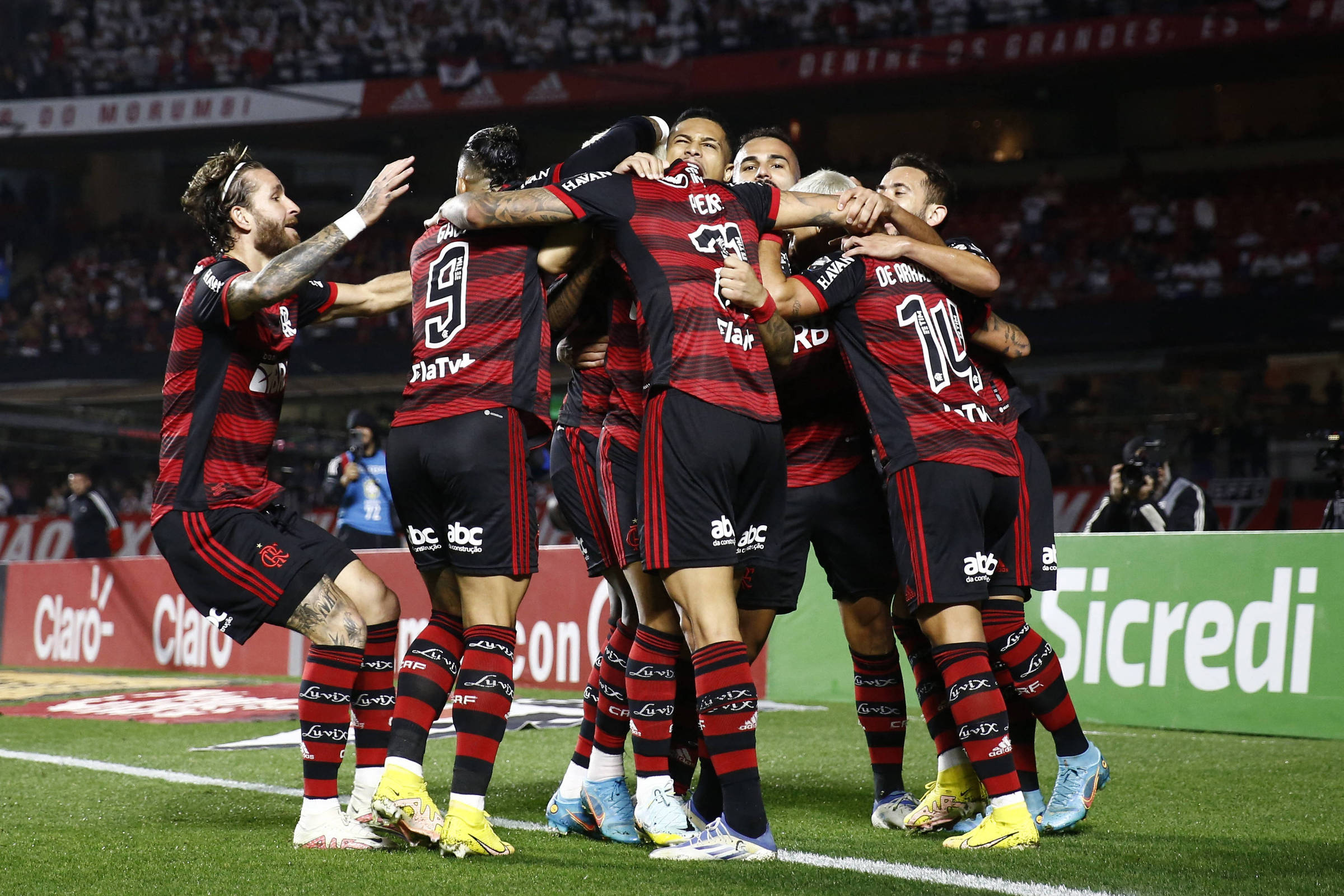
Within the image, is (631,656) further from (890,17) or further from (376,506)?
(890,17)

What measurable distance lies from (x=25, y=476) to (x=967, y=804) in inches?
892

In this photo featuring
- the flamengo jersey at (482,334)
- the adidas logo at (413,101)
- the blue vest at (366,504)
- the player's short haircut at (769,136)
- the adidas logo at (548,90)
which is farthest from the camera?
the adidas logo at (413,101)

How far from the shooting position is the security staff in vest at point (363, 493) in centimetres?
1211

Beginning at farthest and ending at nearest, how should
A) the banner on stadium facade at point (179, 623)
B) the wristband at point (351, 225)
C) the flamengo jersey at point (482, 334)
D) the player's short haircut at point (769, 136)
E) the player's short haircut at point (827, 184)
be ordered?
1. the banner on stadium facade at point (179, 623)
2. the player's short haircut at point (769, 136)
3. the player's short haircut at point (827, 184)
4. the wristband at point (351, 225)
5. the flamengo jersey at point (482, 334)

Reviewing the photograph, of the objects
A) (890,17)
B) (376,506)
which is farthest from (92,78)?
(376,506)

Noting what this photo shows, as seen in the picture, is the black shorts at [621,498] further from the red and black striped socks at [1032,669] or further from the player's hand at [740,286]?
the red and black striped socks at [1032,669]

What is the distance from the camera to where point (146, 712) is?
330 inches

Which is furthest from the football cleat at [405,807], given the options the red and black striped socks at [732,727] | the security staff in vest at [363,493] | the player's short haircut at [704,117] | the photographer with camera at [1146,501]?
the security staff in vest at [363,493]

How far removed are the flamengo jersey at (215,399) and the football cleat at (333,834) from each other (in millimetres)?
976

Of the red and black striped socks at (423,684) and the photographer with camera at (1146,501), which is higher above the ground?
the photographer with camera at (1146,501)

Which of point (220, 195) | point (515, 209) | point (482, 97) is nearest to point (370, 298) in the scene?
point (220, 195)

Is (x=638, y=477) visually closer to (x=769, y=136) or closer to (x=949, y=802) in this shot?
(x=949, y=802)

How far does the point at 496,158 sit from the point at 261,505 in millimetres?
1308

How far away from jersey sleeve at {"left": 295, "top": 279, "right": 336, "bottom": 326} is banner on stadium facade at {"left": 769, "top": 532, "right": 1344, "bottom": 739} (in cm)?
478
